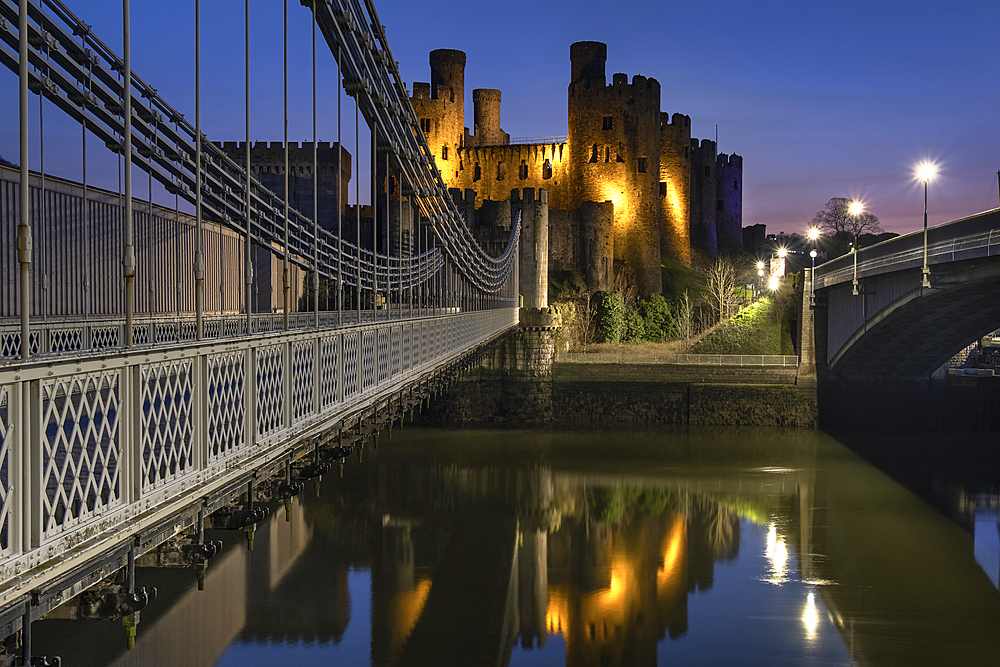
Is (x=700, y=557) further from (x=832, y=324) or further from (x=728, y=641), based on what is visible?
(x=832, y=324)

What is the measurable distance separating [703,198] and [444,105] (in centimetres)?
1670

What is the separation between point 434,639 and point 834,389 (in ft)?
59.9

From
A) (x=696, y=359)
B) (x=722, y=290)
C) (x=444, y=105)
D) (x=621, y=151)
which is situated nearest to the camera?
(x=696, y=359)

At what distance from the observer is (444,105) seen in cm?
4359

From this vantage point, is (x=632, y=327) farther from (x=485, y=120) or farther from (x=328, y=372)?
(x=328, y=372)

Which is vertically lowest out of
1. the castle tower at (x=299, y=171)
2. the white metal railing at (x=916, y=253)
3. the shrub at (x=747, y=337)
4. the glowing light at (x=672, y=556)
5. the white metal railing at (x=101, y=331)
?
the glowing light at (x=672, y=556)

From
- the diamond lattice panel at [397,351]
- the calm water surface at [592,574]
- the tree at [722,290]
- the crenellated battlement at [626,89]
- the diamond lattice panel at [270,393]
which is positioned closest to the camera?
the diamond lattice panel at [270,393]

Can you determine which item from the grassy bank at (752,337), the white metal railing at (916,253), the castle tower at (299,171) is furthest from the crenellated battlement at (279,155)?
the white metal railing at (916,253)

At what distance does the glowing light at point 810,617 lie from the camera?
10.6 m

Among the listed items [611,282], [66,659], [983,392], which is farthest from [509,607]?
[611,282]

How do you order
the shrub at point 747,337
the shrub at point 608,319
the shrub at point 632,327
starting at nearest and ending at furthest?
1. the shrub at point 747,337
2. the shrub at point 608,319
3. the shrub at point 632,327

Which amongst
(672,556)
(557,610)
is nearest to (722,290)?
(672,556)

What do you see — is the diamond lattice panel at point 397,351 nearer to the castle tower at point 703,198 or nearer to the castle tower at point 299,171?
the castle tower at point 299,171

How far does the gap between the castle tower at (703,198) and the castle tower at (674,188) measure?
4.80 m
